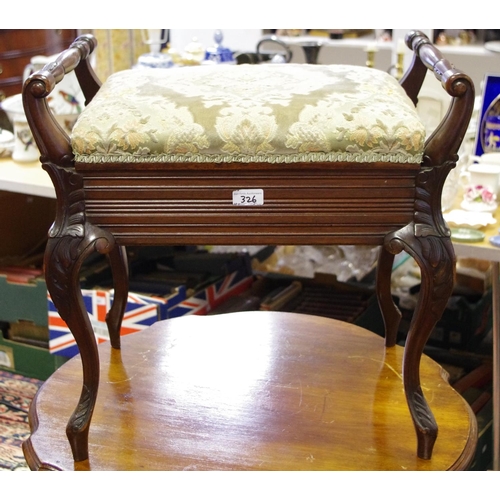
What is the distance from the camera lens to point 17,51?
10.8 ft

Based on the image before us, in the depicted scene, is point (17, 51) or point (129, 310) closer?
point (129, 310)

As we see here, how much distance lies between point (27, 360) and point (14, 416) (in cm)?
14

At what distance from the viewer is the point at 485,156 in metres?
1.64

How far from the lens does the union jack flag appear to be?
5.67 ft

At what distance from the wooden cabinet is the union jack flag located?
5.51ft

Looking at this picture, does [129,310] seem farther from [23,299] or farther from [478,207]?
[478,207]

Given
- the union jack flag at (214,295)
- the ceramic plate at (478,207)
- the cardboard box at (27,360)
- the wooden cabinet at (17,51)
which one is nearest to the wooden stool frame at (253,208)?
the ceramic plate at (478,207)

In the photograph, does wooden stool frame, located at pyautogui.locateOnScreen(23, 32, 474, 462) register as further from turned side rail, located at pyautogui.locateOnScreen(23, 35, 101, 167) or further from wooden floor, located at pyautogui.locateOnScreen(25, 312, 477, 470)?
wooden floor, located at pyautogui.locateOnScreen(25, 312, 477, 470)

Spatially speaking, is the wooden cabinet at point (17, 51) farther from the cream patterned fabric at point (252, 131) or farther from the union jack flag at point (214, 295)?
the cream patterned fabric at point (252, 131)

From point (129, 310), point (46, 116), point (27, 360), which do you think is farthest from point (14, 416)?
point (46, 116)

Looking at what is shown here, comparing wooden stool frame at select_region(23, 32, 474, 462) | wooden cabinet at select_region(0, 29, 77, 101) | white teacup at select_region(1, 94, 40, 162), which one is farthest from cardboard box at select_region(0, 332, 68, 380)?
wooden cabinet at select_region(0, 29, 77, 101)

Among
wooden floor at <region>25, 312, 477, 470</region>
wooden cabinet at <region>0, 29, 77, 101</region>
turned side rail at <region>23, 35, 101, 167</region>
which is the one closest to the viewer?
turned side rail at <region>23, 35, 101, 167</region>

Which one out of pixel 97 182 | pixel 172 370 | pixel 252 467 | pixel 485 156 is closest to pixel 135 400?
pixel 172 370

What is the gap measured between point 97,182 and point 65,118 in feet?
3.68
